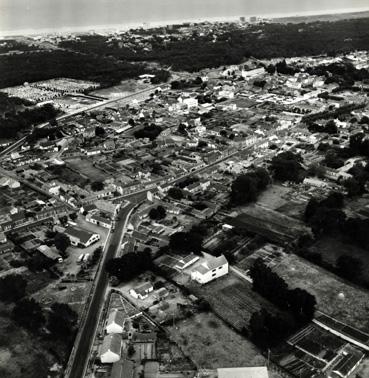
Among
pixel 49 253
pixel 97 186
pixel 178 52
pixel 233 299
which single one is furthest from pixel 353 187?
pixel 178 52

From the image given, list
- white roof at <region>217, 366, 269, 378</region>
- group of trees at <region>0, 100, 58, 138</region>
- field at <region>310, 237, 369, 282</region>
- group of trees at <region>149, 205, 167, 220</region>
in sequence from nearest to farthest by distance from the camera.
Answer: white roof at <region>217, 366, 269, 378</region> < field at <region>310, 237, 369, 282</region> < group of trees at <region>149, 205, 167, 220</region> < group of trees at <region>0, 100, 58, 138</region>

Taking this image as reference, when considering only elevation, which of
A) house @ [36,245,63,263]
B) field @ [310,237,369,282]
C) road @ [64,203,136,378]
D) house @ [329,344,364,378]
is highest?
field @ [310,237,369,282]


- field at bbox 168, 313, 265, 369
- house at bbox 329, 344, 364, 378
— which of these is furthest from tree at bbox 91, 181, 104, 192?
house at bbox 329, 344, 364, 378

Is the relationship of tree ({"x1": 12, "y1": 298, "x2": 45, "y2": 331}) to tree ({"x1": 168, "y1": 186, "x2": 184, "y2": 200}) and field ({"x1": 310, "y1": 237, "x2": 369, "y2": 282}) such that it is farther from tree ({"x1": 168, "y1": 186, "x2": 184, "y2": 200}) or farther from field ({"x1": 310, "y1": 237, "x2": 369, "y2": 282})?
field ({"x1": 310, "y1": 237, "x2": 369, "y2": 282})

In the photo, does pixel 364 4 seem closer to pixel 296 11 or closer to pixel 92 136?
pixel 296 11

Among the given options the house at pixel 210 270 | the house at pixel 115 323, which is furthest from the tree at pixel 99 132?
the house at pixel 115 323

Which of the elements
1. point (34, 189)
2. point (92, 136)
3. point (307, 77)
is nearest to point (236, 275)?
point (34, 189)
